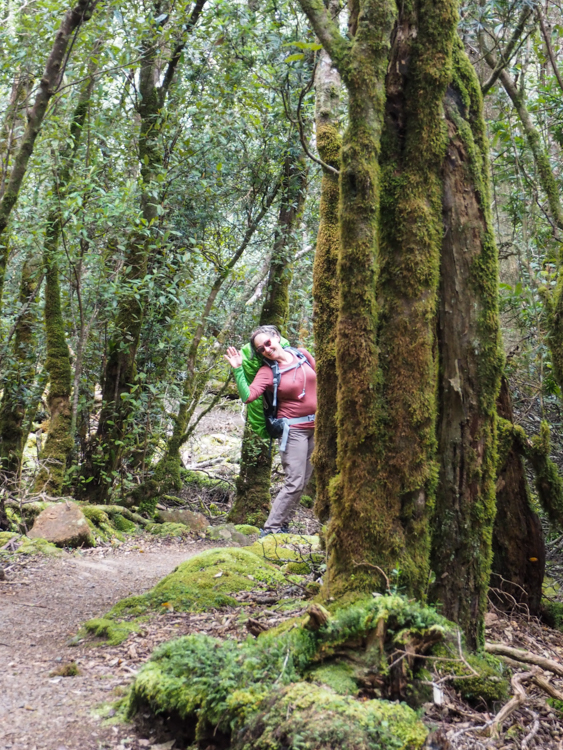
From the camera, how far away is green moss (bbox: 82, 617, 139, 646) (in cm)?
430

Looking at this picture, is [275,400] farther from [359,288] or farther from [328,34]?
[328,34]

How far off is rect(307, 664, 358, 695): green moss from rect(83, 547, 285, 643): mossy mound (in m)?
2.03

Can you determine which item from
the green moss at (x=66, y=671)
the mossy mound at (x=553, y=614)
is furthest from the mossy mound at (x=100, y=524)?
the mossy mound at (x=553, y=614)

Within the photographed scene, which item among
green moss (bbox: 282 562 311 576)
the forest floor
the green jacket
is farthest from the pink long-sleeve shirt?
the forest floor

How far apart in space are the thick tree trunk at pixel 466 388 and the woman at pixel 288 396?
3.83 meters

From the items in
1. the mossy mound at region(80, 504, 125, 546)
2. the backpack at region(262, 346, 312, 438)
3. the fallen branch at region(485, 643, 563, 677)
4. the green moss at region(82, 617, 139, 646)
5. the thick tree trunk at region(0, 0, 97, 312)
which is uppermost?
the thick tree trunk at region(0, 0, 97, 312)

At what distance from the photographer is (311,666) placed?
9.53 ft

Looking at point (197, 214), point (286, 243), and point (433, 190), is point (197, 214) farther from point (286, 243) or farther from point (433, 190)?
point (433, 190)

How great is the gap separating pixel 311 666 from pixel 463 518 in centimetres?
131

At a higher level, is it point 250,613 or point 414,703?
point 414,703

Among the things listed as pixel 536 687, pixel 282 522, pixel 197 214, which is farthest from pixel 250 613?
pixel 197 214

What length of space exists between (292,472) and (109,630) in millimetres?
3525

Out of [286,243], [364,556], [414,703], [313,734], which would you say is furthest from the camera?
[286,243]

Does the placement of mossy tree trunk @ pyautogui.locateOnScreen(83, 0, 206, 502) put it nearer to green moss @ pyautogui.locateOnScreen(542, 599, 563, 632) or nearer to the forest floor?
the forest floor
